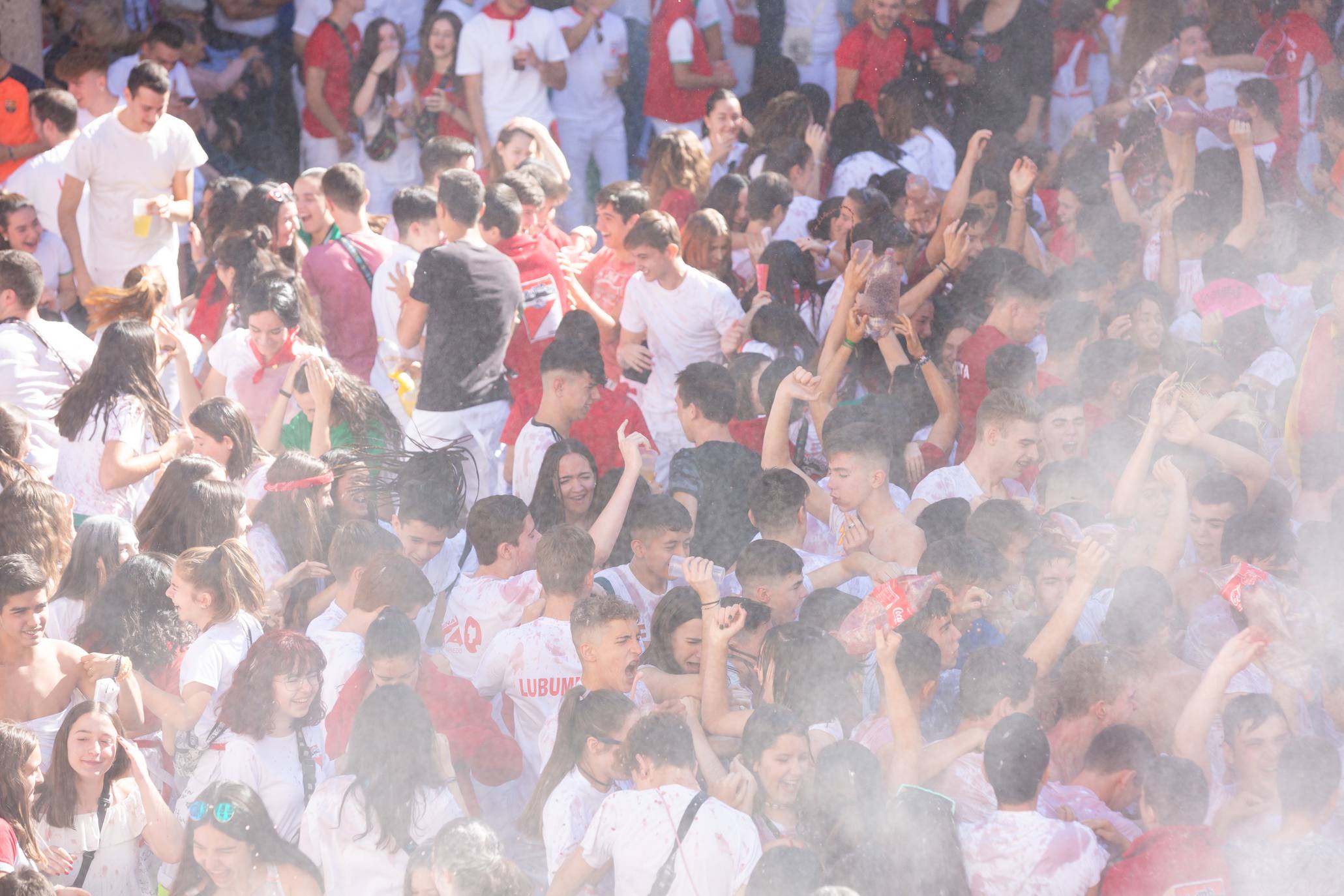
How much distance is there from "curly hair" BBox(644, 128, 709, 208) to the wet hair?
3.02m

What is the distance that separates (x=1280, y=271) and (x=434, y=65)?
13.5 ft

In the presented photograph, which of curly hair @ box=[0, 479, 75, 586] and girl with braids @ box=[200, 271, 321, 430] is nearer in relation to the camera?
curly hair @ box=[0, 479, 75, 586]

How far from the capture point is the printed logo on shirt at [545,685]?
11.9 ft

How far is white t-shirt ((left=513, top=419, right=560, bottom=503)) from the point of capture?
15.0 feet

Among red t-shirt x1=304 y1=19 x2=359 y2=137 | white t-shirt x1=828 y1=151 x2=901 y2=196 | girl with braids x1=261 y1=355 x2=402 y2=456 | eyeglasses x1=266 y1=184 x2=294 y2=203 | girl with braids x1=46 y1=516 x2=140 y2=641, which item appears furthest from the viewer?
red t-shirt x1=304 y1=19 x2=359 y2=137

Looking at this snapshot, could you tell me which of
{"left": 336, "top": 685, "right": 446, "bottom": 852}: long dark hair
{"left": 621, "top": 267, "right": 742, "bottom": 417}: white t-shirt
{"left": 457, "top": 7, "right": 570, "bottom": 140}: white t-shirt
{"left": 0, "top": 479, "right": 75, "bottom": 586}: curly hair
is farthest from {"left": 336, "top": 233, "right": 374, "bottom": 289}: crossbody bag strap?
{"left": 336, "top": 685, "right": 446, "bottom": 852}: long dark hair

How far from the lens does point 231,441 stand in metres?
4.45

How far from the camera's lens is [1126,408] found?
4945mm

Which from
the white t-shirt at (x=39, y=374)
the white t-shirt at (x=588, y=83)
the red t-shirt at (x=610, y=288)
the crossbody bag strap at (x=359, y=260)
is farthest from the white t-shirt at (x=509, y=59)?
the white t-shirt at (x=39, y=374)

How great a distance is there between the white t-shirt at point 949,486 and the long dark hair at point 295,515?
5.55 ft

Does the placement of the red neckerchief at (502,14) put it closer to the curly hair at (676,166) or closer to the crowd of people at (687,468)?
the crowd of people at (687,468)

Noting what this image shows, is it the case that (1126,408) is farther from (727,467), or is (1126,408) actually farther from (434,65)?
(434,65)

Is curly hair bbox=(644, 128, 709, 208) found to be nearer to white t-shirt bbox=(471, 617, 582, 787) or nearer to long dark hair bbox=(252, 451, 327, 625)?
long dark hair bbox=(252, 451, 327, 625)

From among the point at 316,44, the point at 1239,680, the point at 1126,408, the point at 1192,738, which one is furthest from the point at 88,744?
the point at 316,44
